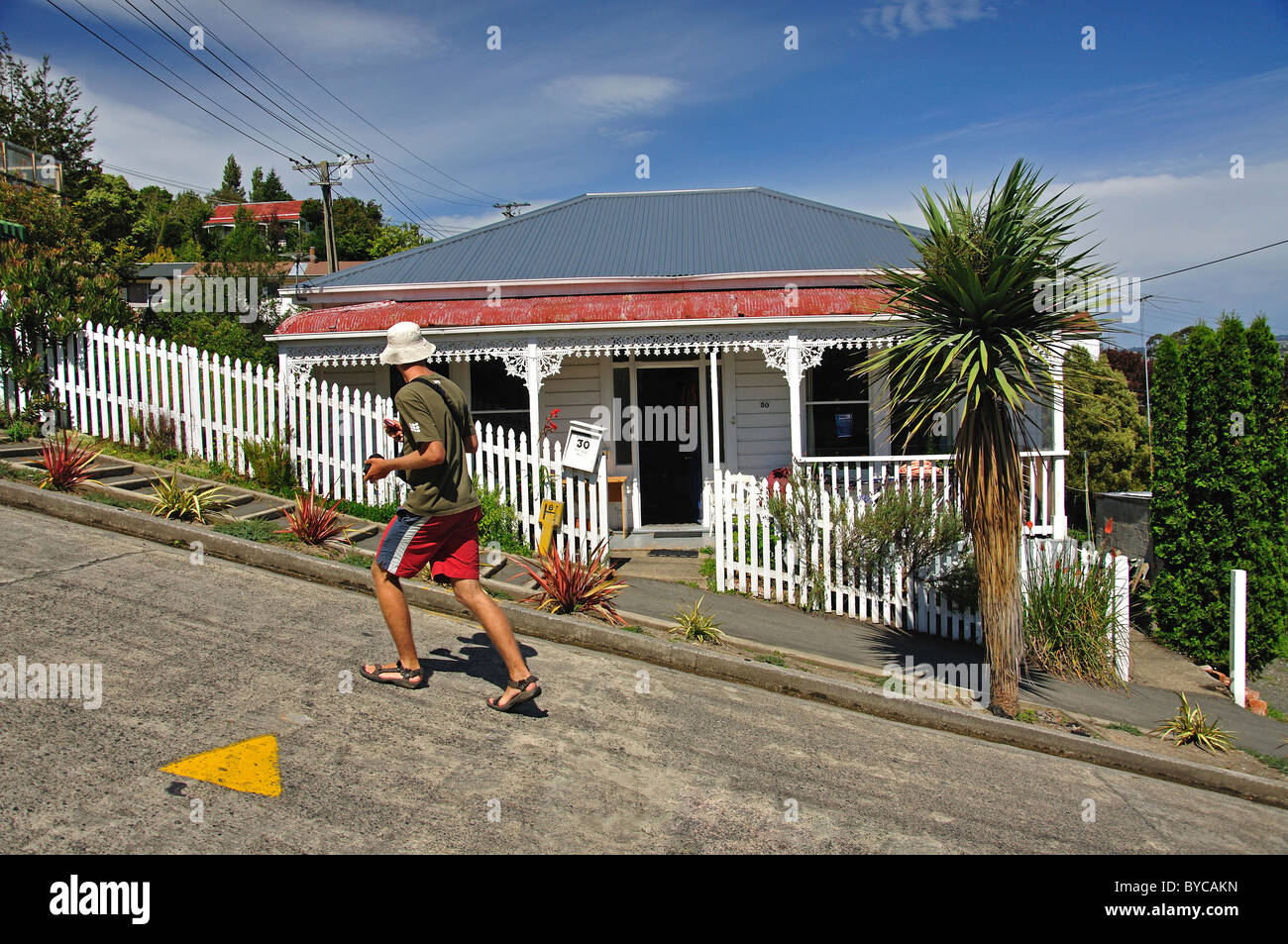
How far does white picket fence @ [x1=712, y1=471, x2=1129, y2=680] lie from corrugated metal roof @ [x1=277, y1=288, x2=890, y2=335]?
2.73m

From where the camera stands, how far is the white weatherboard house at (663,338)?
10750 mm

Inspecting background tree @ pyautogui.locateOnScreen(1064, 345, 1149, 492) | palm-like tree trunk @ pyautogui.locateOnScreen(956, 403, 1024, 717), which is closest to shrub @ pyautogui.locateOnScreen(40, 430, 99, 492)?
palm-like tree trunk @ pyautogui.locateOnScreen(956, 403, 1024, 717)

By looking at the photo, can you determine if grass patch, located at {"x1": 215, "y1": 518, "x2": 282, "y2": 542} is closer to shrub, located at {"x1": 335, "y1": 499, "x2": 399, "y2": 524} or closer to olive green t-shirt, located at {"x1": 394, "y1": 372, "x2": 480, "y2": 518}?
shrub, located at {"x1": 335, "y1": 499, "x2": 399, "y2": 524}

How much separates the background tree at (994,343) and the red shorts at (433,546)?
136 inches

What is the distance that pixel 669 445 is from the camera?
1262 centimetres

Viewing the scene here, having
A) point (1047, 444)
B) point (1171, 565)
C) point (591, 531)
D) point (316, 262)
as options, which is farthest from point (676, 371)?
point (316, 262)

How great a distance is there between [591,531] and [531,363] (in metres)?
2.98


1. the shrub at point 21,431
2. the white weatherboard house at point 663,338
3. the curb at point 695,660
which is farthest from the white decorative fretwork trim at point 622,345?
the curb at point 695,660

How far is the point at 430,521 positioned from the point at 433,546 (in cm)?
15

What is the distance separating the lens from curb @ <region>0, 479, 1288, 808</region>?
561 cm

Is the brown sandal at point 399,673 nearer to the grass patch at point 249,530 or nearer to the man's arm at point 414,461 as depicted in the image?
the man's arm at point 414,461

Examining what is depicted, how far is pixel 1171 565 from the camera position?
9.68 m
